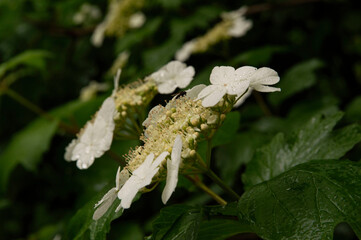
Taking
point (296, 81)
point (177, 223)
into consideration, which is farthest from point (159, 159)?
point (296, 81)

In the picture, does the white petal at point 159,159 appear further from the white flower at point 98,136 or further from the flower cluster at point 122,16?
the flower cluster at point 122,16

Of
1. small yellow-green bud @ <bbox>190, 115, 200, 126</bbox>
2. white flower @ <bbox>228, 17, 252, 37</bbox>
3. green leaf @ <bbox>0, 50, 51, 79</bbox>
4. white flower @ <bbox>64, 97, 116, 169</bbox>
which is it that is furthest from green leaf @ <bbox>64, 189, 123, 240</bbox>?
white flower @ <bbox>228, 17, 252, 37</bbox>

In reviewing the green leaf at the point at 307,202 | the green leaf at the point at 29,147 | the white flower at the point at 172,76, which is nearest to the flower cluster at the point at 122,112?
the white flower at the point at 172,76

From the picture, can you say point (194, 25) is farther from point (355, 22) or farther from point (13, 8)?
point (13, 8)

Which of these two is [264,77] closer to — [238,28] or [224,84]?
[224,84]

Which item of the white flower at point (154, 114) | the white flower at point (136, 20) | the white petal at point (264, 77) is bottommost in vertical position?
the white petal at point (264, 77)

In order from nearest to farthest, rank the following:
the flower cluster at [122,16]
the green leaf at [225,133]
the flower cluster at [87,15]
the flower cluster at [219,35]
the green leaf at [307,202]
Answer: the green leaf at [307,202] < the green leaf at [225,133] < the flower cluster at [219,35] < the flower cluster at [122,16] < the flower cluster at [87,15]

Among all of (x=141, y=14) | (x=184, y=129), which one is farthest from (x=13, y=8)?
(x=184, y=129)
